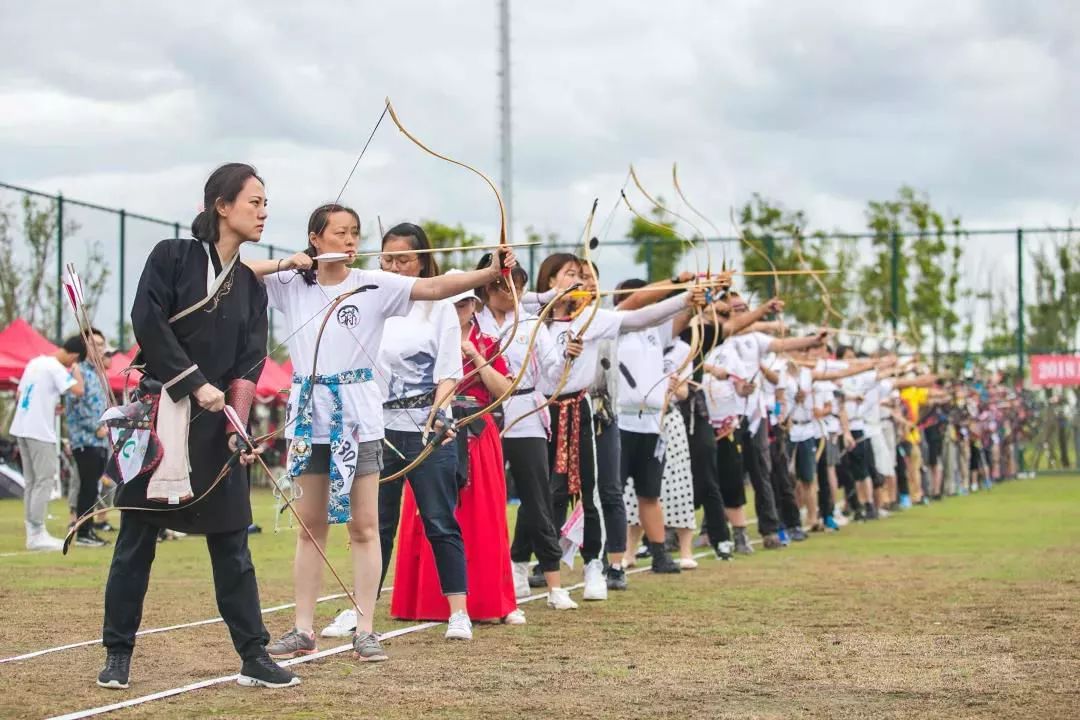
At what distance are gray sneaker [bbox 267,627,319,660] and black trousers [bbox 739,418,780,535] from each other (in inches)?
259

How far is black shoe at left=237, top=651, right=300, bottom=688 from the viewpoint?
5.49 m

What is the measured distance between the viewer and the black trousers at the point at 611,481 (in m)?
8.82

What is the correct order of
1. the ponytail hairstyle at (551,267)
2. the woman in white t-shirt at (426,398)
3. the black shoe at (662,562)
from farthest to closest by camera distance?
1. the black shoe at (662,562)
2. the ponytail hairstyle at (551,267)
3. the woman in white t-shirt at (426,398)

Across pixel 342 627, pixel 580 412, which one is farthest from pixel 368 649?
pixel 580 412

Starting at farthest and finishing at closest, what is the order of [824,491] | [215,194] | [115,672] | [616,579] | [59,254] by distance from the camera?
1. [59,254]
2. [824,491]
3. [616,579]
4. [215,194]
5. [115,672]

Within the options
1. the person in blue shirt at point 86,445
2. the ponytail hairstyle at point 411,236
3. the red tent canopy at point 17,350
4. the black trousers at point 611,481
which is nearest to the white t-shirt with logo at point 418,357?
the ponytail hairstyle at point 411,236

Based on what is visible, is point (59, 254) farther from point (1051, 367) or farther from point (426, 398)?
point (1051, 367)

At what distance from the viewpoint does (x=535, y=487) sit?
807 cm

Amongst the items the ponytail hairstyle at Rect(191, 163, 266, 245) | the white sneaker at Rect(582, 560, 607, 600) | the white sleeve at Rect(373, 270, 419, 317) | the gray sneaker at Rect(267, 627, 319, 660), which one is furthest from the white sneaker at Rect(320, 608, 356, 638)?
the ponytail hairstyle at Rect(191, 163, 266, 245)

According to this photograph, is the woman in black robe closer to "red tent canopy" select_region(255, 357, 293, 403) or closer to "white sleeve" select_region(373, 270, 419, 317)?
"white sleeve" select_region(373, 270, 419, 317)

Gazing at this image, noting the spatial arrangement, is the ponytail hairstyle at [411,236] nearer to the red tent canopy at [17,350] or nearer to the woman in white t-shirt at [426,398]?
the woman in white t-shirt at [426,398]

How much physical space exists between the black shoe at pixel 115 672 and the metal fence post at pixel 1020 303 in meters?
27.7

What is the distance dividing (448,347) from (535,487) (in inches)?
52.3

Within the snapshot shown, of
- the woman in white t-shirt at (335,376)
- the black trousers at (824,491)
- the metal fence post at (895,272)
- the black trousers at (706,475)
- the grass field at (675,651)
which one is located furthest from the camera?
the metal fence post at (895,272)
